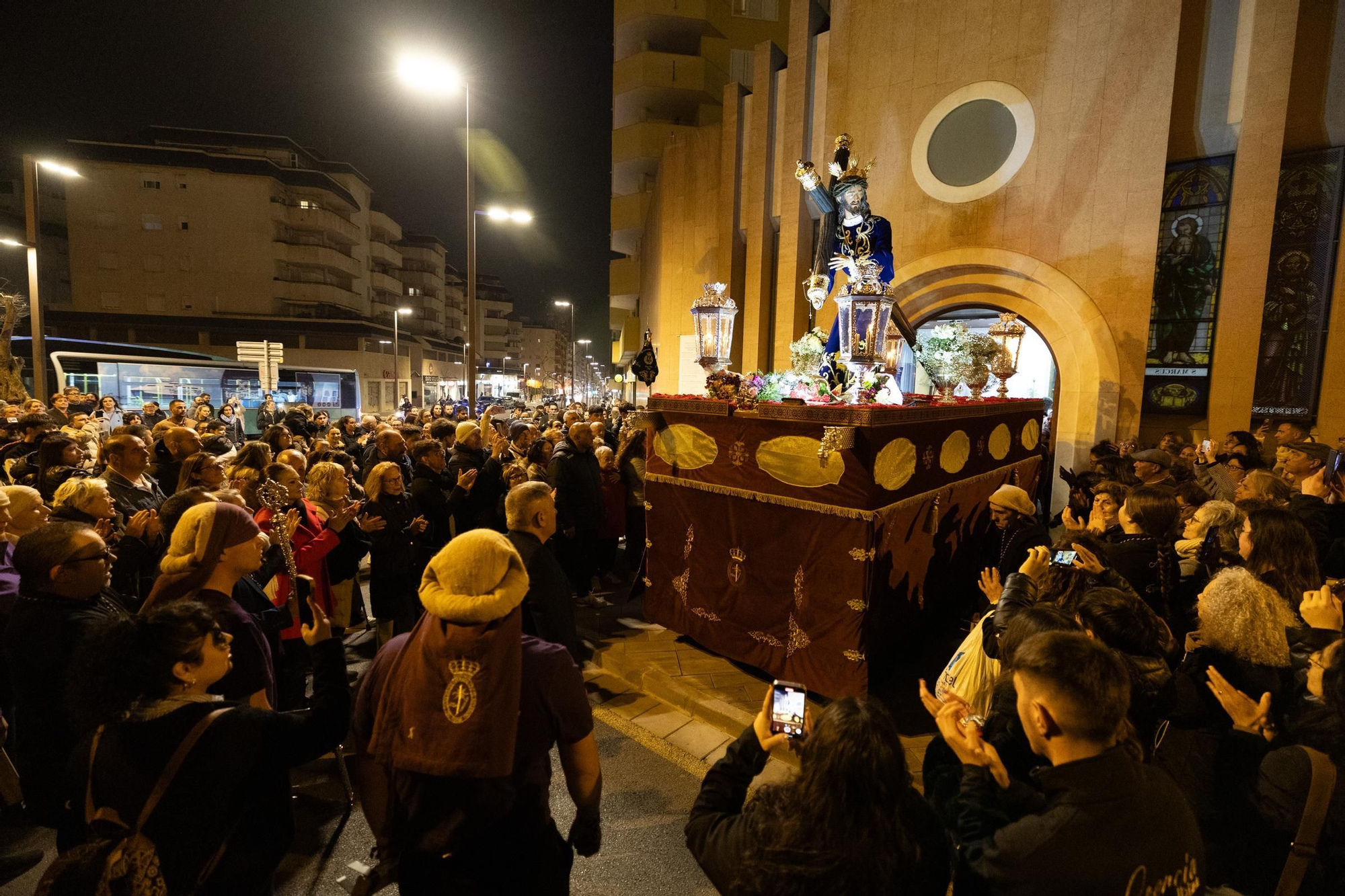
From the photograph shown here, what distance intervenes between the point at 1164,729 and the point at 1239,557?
1.65m

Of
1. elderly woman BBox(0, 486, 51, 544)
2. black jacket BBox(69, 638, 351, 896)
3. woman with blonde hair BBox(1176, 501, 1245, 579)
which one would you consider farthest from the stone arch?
elderly woman BBox(0, 486, 51, 544)

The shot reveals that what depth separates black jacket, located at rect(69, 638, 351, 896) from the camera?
1.69 meters

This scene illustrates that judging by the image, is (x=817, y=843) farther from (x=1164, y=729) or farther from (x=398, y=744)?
(x=1164, y=729)

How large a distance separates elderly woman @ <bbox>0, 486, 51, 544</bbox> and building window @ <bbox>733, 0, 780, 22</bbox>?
25.2 meters

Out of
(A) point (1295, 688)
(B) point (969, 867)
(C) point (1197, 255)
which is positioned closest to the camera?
(B) point (969, 867)

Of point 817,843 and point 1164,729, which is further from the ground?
point 817,843

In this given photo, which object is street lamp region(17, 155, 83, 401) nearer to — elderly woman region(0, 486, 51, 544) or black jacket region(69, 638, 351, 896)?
elderly woman region(0, 486, 51, 544)

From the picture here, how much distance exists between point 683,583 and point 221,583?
378 cm

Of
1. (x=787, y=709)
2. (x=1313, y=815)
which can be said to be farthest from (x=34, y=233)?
(x=1313, y=815)

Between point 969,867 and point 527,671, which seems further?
point 527,671

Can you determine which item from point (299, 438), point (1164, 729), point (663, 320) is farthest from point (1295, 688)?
point (663, 320)

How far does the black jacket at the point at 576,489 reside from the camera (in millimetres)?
6520

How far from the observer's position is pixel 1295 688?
94.7 inches

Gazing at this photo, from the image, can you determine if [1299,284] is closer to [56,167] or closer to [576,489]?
[576,489]
